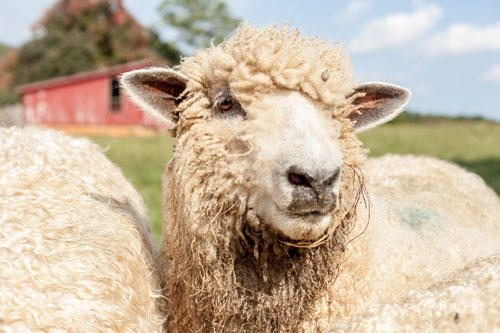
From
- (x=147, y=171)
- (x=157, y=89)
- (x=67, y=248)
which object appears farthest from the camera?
(x=147, y=171)

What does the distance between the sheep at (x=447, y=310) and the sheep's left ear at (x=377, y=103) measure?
1.62 meters

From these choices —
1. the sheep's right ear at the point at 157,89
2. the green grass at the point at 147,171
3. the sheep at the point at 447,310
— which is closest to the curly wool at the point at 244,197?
the sheep's right ear at the point at 157,89

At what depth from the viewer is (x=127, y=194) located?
189 inches

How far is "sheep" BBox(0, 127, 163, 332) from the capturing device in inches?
115

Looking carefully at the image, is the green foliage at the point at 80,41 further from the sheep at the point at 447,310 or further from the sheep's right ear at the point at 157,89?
the sheep at the point at 447,310

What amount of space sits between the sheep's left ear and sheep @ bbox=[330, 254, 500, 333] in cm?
162

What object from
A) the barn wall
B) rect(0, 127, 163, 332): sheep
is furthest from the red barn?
rect(0, 127, 163, 332): sheep

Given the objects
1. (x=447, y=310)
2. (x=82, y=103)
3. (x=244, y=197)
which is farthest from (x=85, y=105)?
(x=447, y=310)

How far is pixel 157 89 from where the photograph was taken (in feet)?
11.7

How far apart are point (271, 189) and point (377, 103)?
1.26 m

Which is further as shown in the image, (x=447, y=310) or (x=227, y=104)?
(x=227, y=104)

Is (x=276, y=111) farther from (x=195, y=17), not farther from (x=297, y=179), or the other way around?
(x=195, y=17)

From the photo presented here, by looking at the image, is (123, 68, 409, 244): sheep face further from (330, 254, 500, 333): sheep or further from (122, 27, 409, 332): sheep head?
(330, 254, 500, 333): sheep

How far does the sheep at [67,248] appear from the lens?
2914mm
